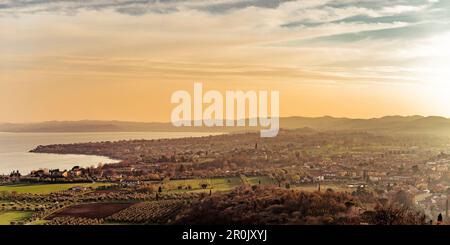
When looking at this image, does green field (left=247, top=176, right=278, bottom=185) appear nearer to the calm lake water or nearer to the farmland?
the calm lake water

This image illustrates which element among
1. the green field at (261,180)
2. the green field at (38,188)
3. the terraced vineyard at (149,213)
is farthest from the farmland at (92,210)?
the green field at (261,180)

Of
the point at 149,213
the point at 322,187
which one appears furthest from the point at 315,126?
the point at 149,213

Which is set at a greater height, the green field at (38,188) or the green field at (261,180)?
the green field at (261,180)

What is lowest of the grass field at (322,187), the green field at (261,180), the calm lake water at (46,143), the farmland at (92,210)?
the farmland at (92,210)

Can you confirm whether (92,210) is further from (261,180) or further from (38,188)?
(261,180)

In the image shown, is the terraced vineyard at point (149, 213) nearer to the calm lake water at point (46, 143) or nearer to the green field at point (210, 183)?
the green field at point (210, 183)
